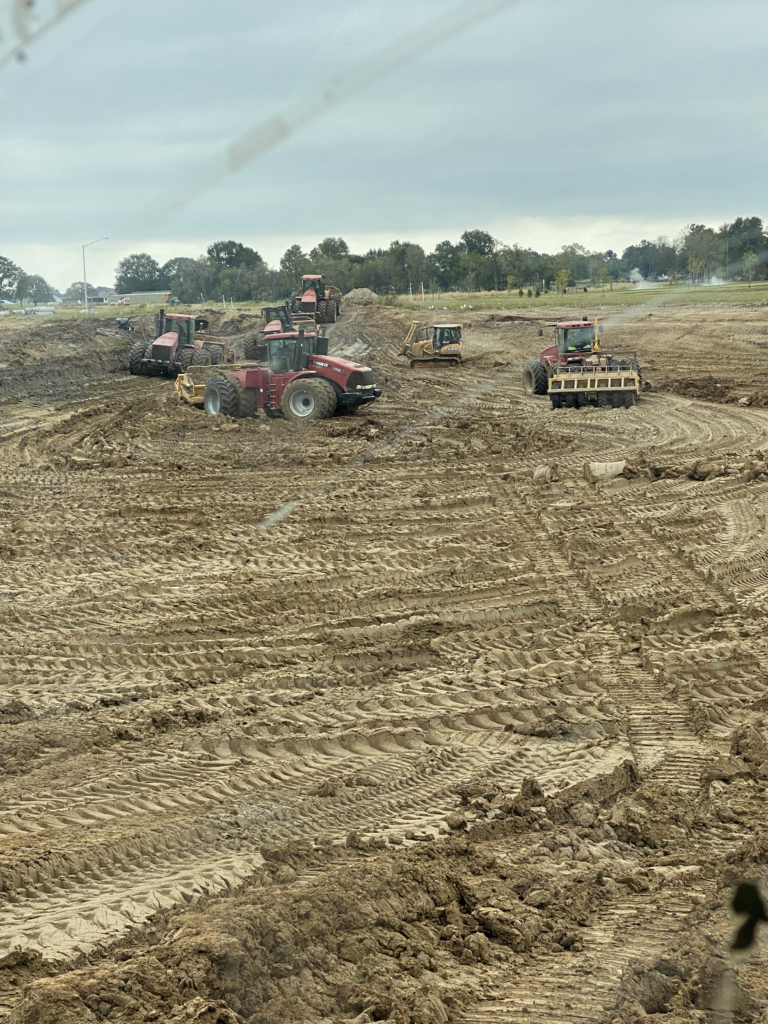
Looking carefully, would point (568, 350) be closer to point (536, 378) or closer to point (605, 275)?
point (536, 378)

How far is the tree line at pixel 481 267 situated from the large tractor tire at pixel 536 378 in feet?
10.8

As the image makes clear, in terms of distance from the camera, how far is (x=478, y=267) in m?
44.9

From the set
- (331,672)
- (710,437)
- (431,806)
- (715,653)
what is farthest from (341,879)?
(710,437)

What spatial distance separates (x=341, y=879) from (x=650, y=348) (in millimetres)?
29179

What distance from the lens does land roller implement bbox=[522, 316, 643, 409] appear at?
2053 cm

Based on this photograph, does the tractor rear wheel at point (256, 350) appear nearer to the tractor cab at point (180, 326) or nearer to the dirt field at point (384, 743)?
the tractor cab at point (180, 326)

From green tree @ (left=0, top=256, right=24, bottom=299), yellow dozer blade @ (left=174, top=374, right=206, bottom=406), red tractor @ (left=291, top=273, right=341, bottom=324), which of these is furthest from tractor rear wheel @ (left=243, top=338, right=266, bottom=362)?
red tractor @ (left=291, top=273, right=341, bottom=324)

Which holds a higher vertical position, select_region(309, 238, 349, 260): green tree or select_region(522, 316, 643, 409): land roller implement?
select_region(309, 238, 349, 260): green tree

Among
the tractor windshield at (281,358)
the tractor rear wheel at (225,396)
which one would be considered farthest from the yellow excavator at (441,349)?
the tractor rear wheel at (225,396)

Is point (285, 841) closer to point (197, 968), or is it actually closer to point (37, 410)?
point (197, 968)

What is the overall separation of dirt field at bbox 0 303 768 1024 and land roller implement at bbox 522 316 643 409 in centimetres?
605

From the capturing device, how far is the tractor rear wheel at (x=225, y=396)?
19.4 metres

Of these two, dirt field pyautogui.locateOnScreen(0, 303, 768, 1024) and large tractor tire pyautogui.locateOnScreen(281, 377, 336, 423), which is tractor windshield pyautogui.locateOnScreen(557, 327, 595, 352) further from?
dirt field pyautogui.locateOnScreen(0, 303, 768, 1024)

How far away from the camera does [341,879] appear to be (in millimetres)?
4320
